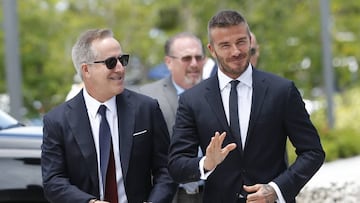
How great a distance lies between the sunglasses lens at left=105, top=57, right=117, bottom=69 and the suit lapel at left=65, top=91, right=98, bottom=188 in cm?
30

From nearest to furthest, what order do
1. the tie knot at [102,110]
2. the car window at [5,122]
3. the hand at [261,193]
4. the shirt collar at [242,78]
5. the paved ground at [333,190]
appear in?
the hand at [261,193], the shirt collar at [242,78], the tie knot at [102,110], the car window at [5,122], the paved ground at [333,190]

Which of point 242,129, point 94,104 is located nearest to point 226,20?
point 242,129

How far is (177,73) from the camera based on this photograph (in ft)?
21.7

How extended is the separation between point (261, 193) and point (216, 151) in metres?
0.33

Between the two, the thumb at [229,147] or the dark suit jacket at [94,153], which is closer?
the thumb at [229,147]

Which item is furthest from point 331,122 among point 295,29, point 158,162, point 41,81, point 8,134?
point 158,162

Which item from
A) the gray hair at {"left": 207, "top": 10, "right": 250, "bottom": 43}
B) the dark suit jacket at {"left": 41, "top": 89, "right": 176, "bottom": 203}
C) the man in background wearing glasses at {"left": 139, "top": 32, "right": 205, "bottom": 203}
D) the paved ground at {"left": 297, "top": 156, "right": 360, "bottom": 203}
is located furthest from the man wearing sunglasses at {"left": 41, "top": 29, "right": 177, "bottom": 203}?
the paved ground at {"left": 297, "top": 156, "right": 360, "bottom": 203}

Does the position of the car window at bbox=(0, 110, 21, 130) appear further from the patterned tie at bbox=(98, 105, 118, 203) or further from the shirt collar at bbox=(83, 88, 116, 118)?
the patterned tie at bbox=(98, 105, 118, 203)

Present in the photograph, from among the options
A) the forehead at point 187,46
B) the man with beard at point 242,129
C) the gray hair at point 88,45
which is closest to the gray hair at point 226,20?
the man with beard at point 242,129

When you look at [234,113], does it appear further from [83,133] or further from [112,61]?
[83,133]

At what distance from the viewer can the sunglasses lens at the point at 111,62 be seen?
4723 millimetres

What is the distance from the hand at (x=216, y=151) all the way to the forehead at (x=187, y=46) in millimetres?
2498

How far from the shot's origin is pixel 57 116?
483 centimetres

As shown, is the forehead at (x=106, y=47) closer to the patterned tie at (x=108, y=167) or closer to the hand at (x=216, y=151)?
the patterned tie at (x=108, y=167)
